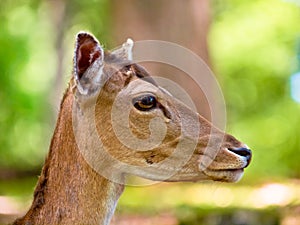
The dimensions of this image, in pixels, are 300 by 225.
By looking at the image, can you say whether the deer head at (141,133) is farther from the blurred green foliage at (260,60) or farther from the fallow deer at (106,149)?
the blurred green foliage at (260,60)

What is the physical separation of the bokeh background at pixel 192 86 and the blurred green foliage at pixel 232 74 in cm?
2

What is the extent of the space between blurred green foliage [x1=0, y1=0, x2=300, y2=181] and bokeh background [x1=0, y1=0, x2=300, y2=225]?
0.08ft

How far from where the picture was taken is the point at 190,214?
7.92 meters

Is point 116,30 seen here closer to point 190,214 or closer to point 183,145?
point 190,214

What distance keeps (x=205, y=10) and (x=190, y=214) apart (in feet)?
14.5

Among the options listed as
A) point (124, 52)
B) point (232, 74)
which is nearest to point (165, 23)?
point (124, 52)

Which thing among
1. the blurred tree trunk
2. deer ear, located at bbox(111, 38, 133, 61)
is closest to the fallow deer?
deer ear, located at bbox(111, 38, 133, 61)

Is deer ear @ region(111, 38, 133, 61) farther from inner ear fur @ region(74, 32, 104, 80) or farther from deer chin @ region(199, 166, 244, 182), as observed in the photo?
deer chin @ region(199, 166, 244, 182)

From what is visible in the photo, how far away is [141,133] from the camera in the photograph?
15.2ft

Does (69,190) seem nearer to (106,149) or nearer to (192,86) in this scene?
(106,149)

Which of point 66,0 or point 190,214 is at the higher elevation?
point 66,0

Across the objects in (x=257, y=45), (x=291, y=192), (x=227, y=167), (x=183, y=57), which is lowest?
(x=227, y=167)

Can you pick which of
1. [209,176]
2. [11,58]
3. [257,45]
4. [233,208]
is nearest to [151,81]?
[209,176]

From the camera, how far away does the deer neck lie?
4.59m
